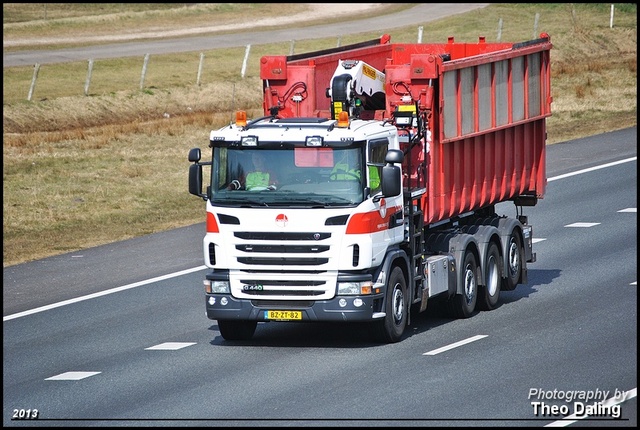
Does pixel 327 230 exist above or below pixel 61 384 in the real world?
above

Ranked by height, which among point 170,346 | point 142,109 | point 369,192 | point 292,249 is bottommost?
point 170,346

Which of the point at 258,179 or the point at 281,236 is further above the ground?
the point at 258,179

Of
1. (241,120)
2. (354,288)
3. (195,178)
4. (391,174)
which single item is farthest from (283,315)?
(241,120)

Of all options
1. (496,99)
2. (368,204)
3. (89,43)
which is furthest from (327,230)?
(89,43)

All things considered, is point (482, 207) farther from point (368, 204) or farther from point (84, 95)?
point (84, 95)

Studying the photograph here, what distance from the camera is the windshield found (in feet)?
55.0

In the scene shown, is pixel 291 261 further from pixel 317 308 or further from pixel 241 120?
pixel 241 120

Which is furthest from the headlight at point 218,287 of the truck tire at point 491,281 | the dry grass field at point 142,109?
the dry grass field at point 142,109

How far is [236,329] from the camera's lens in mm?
18031

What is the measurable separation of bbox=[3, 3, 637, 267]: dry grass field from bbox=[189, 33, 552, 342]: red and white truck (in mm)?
8724

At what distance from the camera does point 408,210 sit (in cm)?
1802

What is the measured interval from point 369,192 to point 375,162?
1.61ft

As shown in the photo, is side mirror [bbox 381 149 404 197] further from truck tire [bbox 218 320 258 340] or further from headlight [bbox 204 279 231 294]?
truck tire [bbox 218 320 258 340]

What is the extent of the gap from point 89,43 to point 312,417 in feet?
183
